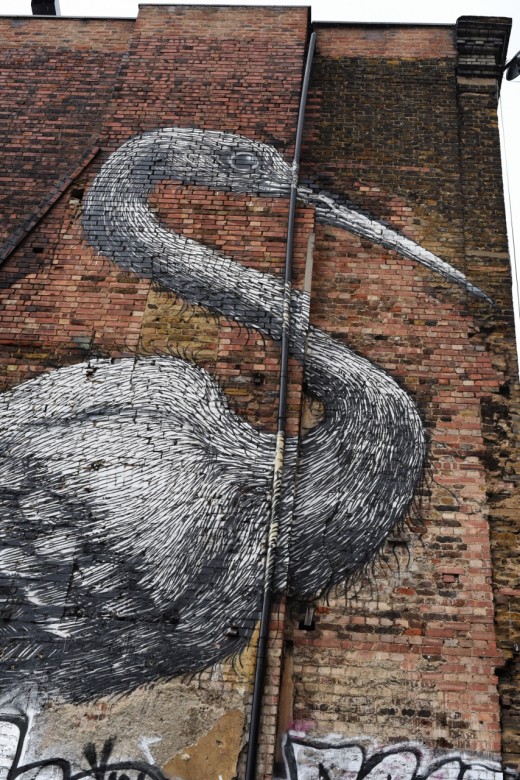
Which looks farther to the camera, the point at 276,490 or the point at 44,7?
the point at 44,7

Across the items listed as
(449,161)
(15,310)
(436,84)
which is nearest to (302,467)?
(15,310)

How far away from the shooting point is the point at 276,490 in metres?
5.17

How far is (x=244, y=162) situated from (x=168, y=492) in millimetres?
3262

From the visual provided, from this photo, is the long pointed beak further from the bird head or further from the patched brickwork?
the bird head

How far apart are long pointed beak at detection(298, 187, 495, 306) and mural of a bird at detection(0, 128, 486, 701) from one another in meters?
0.17

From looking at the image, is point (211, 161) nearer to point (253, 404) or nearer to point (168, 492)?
point (253, 404)

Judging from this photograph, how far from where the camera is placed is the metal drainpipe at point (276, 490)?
4.50 m

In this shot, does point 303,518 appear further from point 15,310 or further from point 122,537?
point 15,310

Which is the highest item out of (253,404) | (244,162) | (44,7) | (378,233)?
(44,7)

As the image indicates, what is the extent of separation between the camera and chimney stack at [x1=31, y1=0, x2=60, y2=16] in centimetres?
861

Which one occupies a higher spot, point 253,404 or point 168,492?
point 253,404

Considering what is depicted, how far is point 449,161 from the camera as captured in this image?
6.86m

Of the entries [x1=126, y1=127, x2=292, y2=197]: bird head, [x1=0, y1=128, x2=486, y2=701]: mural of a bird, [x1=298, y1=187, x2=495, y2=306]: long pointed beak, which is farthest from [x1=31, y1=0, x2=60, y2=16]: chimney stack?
[x1=298, y1=187, x2=495, y2=306]: long pointed beak

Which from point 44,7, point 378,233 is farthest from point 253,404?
point 44,7
